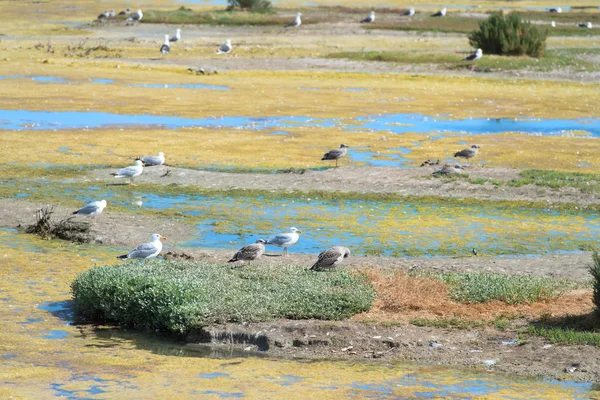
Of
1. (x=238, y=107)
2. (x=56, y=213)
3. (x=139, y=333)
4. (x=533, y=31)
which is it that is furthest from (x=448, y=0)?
(x=139, y=333)

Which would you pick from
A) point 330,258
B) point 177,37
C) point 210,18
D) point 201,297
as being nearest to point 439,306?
point 330,258

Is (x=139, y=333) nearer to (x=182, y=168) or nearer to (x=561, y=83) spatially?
(x=182, y=168)

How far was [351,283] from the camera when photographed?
1642 cm

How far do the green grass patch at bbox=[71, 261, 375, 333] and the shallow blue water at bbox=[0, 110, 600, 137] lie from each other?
20316mm

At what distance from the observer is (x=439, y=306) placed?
16.1 m

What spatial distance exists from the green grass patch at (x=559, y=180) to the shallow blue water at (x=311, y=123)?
9.85 m

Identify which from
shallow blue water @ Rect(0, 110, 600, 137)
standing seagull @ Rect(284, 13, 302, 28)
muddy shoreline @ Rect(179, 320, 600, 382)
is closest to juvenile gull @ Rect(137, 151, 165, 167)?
shallow blue water @ Rect(0, 110, 600, 137)

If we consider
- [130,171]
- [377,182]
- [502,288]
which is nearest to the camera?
[502,288]

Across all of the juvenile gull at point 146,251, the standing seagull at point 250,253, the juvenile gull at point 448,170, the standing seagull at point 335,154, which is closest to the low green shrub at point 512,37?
the standing seagull at point 335,154

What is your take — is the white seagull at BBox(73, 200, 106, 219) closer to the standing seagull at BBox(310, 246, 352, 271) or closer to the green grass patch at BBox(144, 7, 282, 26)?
the standing seagull at BBox(310, 246, 352, 271)

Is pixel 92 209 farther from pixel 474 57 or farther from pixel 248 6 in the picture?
pixel 248 6

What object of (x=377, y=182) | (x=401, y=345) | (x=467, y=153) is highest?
(x=467, y=153)

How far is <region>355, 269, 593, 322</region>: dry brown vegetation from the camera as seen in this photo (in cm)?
1570

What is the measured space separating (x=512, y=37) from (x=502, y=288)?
44.2 meters
